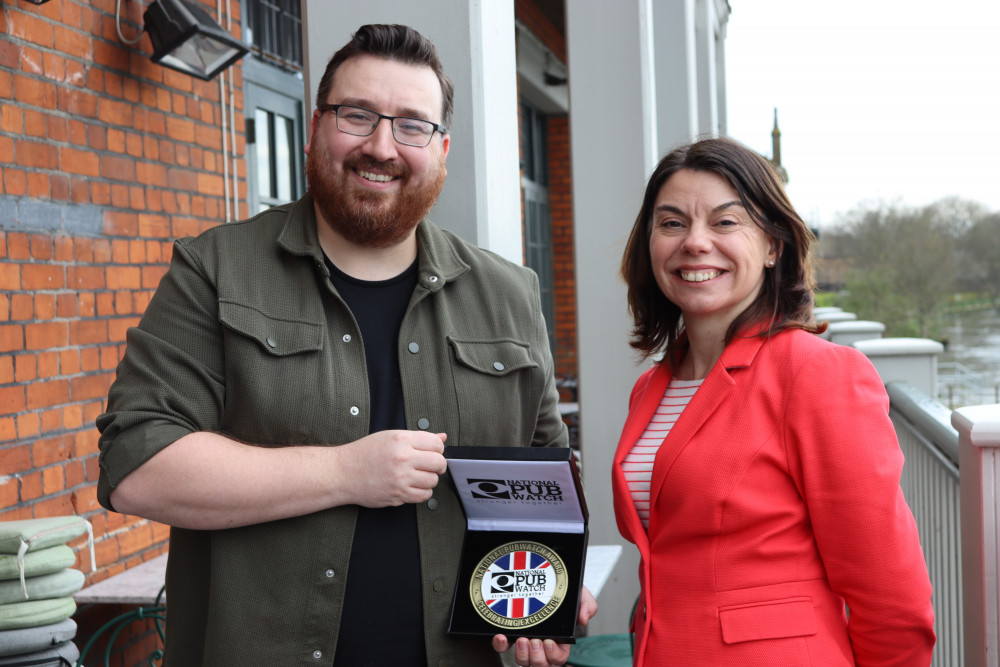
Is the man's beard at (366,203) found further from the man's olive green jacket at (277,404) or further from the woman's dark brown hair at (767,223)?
the woman's dark brown hair at (767,223)

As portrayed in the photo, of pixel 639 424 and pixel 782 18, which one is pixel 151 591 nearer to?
pixel 639 424

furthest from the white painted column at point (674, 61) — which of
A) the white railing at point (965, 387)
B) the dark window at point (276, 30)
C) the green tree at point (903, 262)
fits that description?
the green tree at point (903, 262)

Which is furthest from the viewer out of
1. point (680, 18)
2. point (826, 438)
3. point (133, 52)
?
point (680, 18)

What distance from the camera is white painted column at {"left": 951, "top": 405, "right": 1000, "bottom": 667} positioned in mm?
1812

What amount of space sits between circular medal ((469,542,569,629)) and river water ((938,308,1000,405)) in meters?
4.91

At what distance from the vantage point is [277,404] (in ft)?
5.22

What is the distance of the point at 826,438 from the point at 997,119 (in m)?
10.0

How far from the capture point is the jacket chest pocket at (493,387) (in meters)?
1.73

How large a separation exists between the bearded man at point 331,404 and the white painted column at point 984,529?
2.60 feet

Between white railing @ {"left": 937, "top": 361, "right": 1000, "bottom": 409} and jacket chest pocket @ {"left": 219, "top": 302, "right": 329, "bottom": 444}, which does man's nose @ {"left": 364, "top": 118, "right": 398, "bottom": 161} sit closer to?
jacket chest pocket @ {"left": 219, "top": 302, "right": 329, "bottom": 444}

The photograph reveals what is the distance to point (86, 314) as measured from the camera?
3256 millimetres

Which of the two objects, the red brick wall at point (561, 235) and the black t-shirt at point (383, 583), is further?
the red brick wall at point (561, 235)

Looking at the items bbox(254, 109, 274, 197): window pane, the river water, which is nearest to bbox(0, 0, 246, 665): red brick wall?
bbox(254, 109, 274, 197): window pane

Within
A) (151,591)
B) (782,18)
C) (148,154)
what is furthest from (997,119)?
(151,591)
